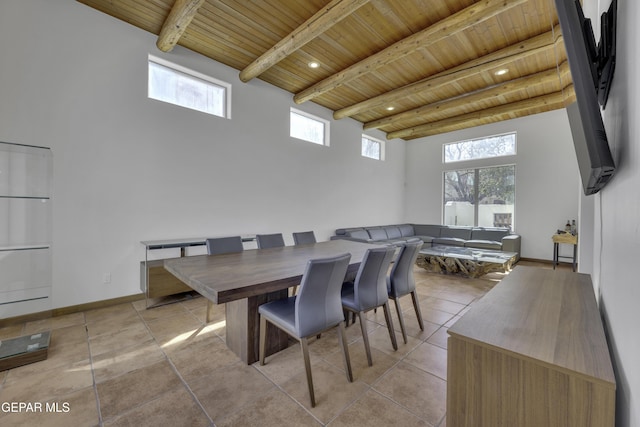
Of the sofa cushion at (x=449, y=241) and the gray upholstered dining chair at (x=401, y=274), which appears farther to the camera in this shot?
the sofa cushion at (x=449, y=241)

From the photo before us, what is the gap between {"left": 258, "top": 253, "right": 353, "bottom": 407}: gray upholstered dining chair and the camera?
62.9 inches

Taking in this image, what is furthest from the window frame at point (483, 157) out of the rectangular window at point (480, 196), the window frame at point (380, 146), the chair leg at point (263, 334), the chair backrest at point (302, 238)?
the chair leg at point (263, 334)

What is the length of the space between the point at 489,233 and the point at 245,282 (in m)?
6.25

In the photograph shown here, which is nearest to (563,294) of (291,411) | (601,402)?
(601,402)

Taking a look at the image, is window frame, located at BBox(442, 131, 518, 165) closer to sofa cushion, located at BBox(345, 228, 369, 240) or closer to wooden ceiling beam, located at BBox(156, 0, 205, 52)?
sofa cushion, located at BBox(345, 228, 369, 240)

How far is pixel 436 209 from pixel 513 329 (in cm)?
680

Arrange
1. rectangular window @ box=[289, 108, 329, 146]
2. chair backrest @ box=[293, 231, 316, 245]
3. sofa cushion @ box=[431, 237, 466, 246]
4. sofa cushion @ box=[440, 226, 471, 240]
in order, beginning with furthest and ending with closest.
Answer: sofa cushion @ box=[440, 226, 471, 240] < sofa cushion @ box=[431, 237, 466, 246] < rectangular window @ box=[289, 108, 329, 146] < chair backrest @ box=[293, 231, 316, 245]

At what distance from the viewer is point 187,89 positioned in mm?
3705

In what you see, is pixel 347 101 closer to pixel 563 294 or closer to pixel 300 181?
pixel 300 181

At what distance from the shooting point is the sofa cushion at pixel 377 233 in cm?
606

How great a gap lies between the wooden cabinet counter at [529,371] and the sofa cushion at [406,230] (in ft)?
19.3

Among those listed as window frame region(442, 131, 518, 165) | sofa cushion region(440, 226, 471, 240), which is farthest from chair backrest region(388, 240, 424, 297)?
window frame region(442, 131, 518, 165)

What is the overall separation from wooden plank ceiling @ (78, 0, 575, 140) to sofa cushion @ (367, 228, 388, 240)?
9.22 ft

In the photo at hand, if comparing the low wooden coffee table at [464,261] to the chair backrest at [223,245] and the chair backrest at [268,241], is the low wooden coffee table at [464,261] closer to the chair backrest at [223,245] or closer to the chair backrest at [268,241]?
the chair backrest at [268,241]
